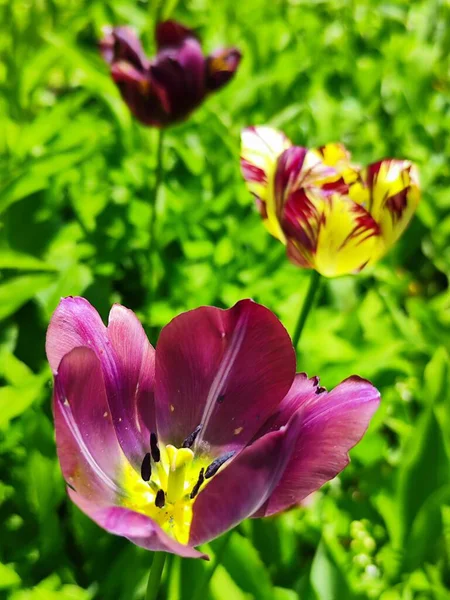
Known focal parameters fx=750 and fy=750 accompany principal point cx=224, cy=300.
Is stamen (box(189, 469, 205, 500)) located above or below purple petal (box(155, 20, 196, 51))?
below

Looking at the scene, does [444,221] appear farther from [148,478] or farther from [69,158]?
[148,478]

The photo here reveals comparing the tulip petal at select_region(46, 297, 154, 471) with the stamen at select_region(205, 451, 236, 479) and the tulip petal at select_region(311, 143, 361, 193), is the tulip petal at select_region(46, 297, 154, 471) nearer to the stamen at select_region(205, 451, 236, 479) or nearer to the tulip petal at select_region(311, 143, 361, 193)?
the stamen at select_region(205, 451, 236, 479)

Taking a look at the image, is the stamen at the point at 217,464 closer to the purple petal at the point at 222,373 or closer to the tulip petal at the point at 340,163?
the purple petal at the point at 222,373

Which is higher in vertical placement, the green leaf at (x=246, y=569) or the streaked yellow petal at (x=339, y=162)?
the streaked yellow petal at (x=339, y=162)

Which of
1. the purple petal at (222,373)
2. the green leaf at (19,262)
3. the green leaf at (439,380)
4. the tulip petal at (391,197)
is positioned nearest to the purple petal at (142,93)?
the green leaf at (19,262)

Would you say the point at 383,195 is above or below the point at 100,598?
above

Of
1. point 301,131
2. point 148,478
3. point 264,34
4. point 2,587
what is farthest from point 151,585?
point 264,34

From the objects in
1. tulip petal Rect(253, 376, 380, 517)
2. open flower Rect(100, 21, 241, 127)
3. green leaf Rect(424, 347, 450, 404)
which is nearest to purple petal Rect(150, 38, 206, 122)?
open flower Rect(100, 21, 241, 127)
